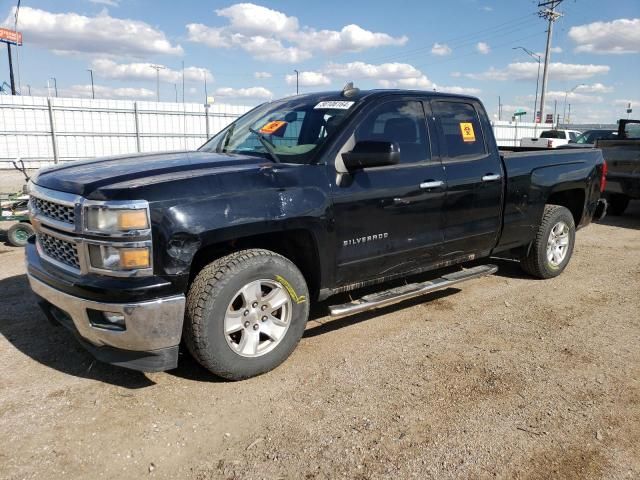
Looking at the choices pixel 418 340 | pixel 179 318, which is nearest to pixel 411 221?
pixel 418 340

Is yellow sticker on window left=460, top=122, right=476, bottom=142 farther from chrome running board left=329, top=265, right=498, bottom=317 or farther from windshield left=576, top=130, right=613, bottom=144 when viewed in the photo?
windshield left=576, top=130, right=613, bottom=144

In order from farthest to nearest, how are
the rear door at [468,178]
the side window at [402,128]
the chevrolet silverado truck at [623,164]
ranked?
the chevrolet silverado truck at [623,164]
the rear door at [468,178]
the side window at [402,128]

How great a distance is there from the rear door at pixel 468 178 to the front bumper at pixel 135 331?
242cm

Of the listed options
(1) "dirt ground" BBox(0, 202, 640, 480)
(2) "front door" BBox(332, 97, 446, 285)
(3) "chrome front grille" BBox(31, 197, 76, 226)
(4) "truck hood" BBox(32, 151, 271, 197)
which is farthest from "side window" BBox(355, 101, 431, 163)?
(3) "chrome front grille" BBox(31, 197, 76, 226)

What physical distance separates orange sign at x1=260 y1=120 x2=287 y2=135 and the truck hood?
38 cm

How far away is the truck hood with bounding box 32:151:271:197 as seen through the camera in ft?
9.77

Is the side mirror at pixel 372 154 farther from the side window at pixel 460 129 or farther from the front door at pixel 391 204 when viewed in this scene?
the side window at pixel 460 129

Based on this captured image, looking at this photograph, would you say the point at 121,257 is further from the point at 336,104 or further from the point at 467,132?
the point at 467,132

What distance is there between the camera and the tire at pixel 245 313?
306cm

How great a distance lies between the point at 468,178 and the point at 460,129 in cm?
47

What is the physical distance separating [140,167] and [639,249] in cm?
706

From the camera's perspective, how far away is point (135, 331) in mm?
2873

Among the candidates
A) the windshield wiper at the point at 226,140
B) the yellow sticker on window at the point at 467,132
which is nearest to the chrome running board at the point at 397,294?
the yellow sticker on window at the point at 467,132

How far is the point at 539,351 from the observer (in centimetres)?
390
